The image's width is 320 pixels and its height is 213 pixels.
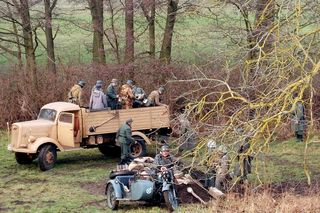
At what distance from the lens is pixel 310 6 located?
40.9ft

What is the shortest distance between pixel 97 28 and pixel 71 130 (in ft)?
35.8

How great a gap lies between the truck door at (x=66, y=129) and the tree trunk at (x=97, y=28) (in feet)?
32.3

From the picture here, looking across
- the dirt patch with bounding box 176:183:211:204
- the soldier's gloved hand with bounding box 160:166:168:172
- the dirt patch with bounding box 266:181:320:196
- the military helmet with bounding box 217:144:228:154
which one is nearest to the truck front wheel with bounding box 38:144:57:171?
the dirt patch with bounding box 176:183:211:204

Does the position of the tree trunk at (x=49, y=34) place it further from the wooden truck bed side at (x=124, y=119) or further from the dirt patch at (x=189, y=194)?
the dirt patch at (x=189, y=194)

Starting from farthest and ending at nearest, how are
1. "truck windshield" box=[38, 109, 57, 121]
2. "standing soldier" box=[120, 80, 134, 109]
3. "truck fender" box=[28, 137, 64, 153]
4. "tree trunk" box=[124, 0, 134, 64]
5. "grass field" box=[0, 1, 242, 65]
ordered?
"tree trunk" box=[124, 0, 134, 64] → "grass field" box=[0, 1, 242, 65] → "standing soldier" box=[120, 80, 134, 109] → "truck windshield" box=[38, 109, 57, 121] → "truck fender" box=[28, 137, 64, 153]

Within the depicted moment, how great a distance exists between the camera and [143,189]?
1448 centimetres

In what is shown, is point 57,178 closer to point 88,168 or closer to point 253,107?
point 88,168

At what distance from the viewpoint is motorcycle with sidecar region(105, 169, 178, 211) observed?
14398mm

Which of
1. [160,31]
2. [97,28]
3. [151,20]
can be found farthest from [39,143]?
[160,31]

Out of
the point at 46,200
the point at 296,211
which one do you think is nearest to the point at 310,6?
the point at 296,211

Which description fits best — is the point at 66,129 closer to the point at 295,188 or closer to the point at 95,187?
the point at 95,187

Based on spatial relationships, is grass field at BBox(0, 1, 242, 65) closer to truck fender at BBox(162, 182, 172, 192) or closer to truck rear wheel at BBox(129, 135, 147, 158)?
truck rear wheel at BBox(129, 135, 147, 158)

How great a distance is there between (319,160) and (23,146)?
867 centimetres

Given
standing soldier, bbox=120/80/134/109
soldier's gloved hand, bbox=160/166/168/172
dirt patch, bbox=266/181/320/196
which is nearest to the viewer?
soldier's gloved hand, bbox=160/166/168/172
